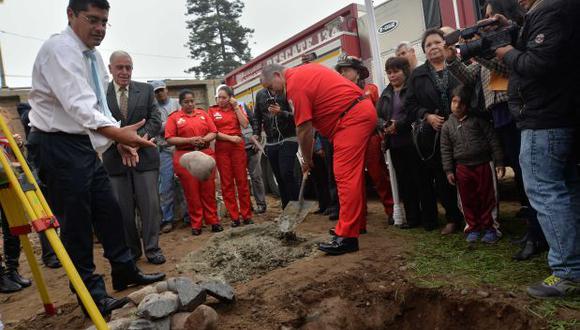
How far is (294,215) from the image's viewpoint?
4262mm

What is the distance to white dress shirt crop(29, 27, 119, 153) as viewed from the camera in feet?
7.91

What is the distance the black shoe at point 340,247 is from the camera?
135 inches

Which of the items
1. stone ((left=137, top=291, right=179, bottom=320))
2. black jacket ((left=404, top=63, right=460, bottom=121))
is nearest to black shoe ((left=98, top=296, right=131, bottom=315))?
stone ((left=137, top=291, right=179, bottom=320))

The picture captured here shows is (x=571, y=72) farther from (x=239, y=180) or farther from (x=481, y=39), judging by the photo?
(x=239, y=180)

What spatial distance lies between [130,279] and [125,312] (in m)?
0.64

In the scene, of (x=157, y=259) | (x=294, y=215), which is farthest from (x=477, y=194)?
(x=157, y=259)

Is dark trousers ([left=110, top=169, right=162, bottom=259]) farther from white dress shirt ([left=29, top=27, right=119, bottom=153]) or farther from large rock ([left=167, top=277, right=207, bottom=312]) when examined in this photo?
large rock ([left=167, top=277, right=207, bottom=312])

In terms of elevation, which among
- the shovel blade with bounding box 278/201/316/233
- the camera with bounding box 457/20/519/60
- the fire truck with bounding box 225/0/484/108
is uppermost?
the fire truck with bounding box 225/0/484/108

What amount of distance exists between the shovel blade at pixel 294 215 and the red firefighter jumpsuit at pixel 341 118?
76 cm

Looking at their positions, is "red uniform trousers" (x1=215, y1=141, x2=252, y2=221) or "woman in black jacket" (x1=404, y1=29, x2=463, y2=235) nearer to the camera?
"woman in black jacket" (x1=404, y1=29, x2=463, y2=235)

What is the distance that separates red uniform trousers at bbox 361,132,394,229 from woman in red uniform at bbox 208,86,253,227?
1.75 metres

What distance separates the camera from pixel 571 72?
2203 mm

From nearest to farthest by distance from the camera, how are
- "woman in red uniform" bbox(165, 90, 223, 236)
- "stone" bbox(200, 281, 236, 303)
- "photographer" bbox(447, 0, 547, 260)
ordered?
"stone" bbox(200, 281, 236, 303) → "photographer" bbox(447, 0, 547, 260) → "woman in red uniform" bbox(165, 90, 223, 236)

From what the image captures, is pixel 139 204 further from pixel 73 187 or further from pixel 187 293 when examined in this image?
pixel 187 293
